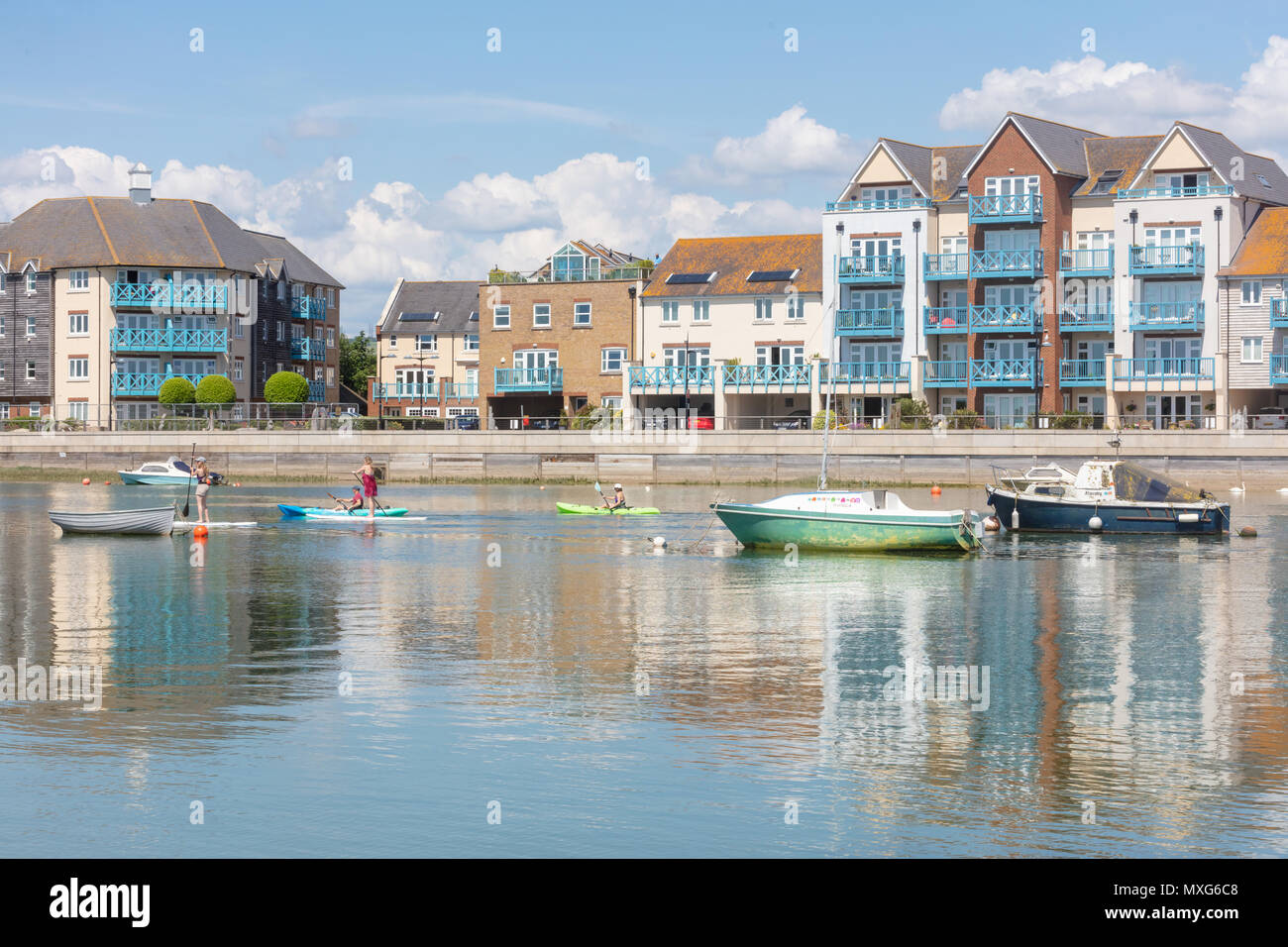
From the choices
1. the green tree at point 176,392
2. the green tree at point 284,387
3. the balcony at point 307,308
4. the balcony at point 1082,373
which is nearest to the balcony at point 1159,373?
the balcony at point 1082,373

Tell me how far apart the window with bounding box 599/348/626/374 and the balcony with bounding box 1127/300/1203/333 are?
112 ft

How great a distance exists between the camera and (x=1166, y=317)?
3406 inches

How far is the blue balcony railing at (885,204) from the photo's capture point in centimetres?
9221

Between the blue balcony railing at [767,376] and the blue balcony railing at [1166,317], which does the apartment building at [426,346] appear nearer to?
the blue balcony railing at [767,376]

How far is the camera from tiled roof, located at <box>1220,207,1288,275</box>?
83938mm

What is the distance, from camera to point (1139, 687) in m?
23.5

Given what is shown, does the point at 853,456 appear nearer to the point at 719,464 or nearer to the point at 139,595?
the point at 719,464

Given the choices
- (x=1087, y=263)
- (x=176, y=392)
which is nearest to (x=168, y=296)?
(x=176, y=392)

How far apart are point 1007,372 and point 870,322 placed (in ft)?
30.5

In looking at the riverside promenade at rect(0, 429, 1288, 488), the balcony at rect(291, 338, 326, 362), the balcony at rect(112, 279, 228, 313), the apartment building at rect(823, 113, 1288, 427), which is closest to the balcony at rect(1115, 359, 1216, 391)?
the apartment building at rect(823, 113, 1288, 427)

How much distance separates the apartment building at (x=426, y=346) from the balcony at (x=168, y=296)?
25.4 m
